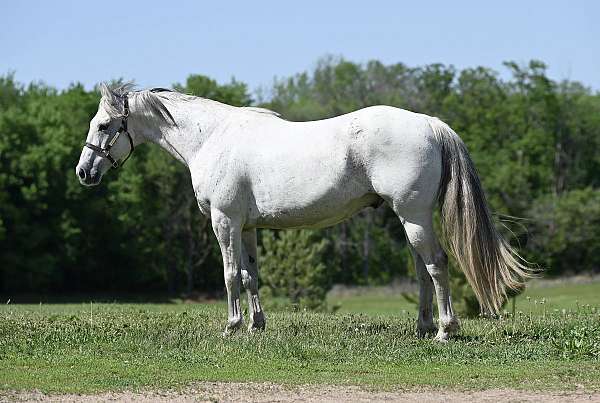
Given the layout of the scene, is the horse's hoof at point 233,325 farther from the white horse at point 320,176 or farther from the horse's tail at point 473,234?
the horse's tail at point 473,234

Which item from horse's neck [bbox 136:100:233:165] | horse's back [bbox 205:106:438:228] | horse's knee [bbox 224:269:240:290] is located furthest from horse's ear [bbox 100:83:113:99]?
horse's knee [bbox 224:269:240:290]

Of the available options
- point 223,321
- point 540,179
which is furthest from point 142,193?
point 223,321

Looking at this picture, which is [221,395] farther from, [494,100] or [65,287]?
[494,100]

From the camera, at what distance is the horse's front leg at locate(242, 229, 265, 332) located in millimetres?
11641

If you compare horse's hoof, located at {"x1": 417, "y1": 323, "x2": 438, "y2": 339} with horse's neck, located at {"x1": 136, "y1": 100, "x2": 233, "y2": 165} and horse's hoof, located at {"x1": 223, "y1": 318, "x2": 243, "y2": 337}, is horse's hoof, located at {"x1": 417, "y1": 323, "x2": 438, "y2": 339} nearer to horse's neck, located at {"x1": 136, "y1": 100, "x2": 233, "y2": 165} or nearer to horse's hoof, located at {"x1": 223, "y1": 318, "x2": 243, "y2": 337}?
horse's hoof, located at {"x1": 223, "y1": 318, "x2": 243, "y2": 337}

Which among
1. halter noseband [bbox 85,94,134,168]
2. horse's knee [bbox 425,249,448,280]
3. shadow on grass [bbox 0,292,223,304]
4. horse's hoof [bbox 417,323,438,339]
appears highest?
halter noseband [bbox 85,94,134,168]

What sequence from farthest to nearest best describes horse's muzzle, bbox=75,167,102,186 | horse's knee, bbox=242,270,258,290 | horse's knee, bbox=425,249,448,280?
horse's muzzle, bbox=75,167,102,186, horse's knee, bbox=242,270,258,290, horse's knee, bbox=425,249,448,280

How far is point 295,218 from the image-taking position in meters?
11.0

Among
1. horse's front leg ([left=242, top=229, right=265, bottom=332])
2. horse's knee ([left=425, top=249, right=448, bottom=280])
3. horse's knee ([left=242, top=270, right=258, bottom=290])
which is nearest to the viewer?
horse's knee ([left=425, top=249, right=448, bottom=280])

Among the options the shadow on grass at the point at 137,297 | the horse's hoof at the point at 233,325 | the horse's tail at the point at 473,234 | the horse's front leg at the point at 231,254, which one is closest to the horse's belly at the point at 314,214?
the horse's front leg at the point at 231,254

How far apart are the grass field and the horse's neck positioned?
89.0 inches

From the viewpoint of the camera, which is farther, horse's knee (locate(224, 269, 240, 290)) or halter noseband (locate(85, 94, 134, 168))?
halter noseband (locate(85, 94, 134, 168))

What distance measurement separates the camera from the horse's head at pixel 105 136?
12.0 metres

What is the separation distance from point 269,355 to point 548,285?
158ft
